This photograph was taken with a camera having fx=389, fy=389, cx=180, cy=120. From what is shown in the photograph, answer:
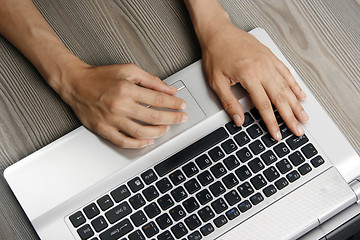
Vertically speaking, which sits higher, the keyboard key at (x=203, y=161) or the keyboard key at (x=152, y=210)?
the keyboard key at (x=203, y=161)

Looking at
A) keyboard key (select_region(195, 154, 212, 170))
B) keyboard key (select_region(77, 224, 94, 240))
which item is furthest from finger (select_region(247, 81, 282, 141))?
keyboard key (select_region(77, 224, 94, 240))

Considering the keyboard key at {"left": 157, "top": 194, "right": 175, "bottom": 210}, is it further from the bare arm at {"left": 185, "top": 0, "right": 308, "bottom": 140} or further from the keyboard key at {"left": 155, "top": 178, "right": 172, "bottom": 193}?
the bare arm at {"left": 185, "top": 0, "right": 308, "bottom": 140}

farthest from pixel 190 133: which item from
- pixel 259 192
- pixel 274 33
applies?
pixel 274 33

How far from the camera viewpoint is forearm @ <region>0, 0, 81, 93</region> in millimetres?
647

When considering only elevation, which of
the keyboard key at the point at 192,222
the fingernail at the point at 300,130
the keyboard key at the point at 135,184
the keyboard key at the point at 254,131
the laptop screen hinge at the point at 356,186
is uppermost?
the keyboard key at the point at 135,184

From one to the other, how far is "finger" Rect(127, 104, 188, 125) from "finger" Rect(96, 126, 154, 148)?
1.3 inches

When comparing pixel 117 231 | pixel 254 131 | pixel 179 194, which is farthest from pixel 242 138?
pixel 117 231

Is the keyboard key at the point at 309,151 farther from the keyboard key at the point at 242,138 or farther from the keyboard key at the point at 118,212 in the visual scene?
the keyboard key at the point at 118,212

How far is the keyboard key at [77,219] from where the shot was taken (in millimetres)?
573

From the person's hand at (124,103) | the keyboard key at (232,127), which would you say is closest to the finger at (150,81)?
the person's hand at (124,103)

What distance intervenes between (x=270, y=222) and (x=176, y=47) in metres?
0.33

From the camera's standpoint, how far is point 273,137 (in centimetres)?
60

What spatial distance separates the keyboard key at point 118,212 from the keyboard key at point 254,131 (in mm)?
217

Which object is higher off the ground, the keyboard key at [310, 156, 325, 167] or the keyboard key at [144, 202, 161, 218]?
the keyboard key at [144, 202, 161, 218]
